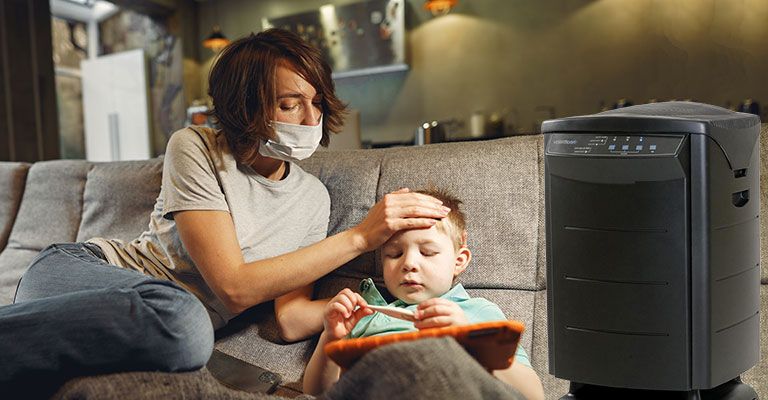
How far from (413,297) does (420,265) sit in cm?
7

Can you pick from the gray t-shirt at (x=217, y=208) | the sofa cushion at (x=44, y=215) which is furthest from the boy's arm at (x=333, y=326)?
the sofa cushion at (x=44, y=215)

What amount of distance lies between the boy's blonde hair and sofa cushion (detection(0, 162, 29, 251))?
1.74 metres

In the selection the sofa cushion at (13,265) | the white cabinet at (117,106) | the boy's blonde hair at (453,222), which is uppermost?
the white cabinet at (117,106)

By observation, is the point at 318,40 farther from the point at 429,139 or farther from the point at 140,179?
the point at 140,179

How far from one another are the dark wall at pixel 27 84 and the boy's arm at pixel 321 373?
4.80 metres

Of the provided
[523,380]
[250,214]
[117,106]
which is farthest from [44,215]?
[117,106]

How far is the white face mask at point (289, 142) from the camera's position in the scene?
1603 millimetres

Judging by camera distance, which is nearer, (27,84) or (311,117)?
(311,117)

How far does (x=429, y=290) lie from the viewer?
4.50 feet

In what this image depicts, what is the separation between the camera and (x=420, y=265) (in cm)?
137

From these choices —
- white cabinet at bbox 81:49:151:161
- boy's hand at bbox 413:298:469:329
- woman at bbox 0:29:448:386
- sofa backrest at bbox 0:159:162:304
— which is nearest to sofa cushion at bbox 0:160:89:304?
sofa backrest at bbox 0:159:162:304

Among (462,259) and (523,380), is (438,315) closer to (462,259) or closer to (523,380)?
(523,380)

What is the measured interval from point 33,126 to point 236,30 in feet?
7.16

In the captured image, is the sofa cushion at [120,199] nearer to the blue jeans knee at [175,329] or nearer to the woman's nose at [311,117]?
the woman's nose at [311,117]
